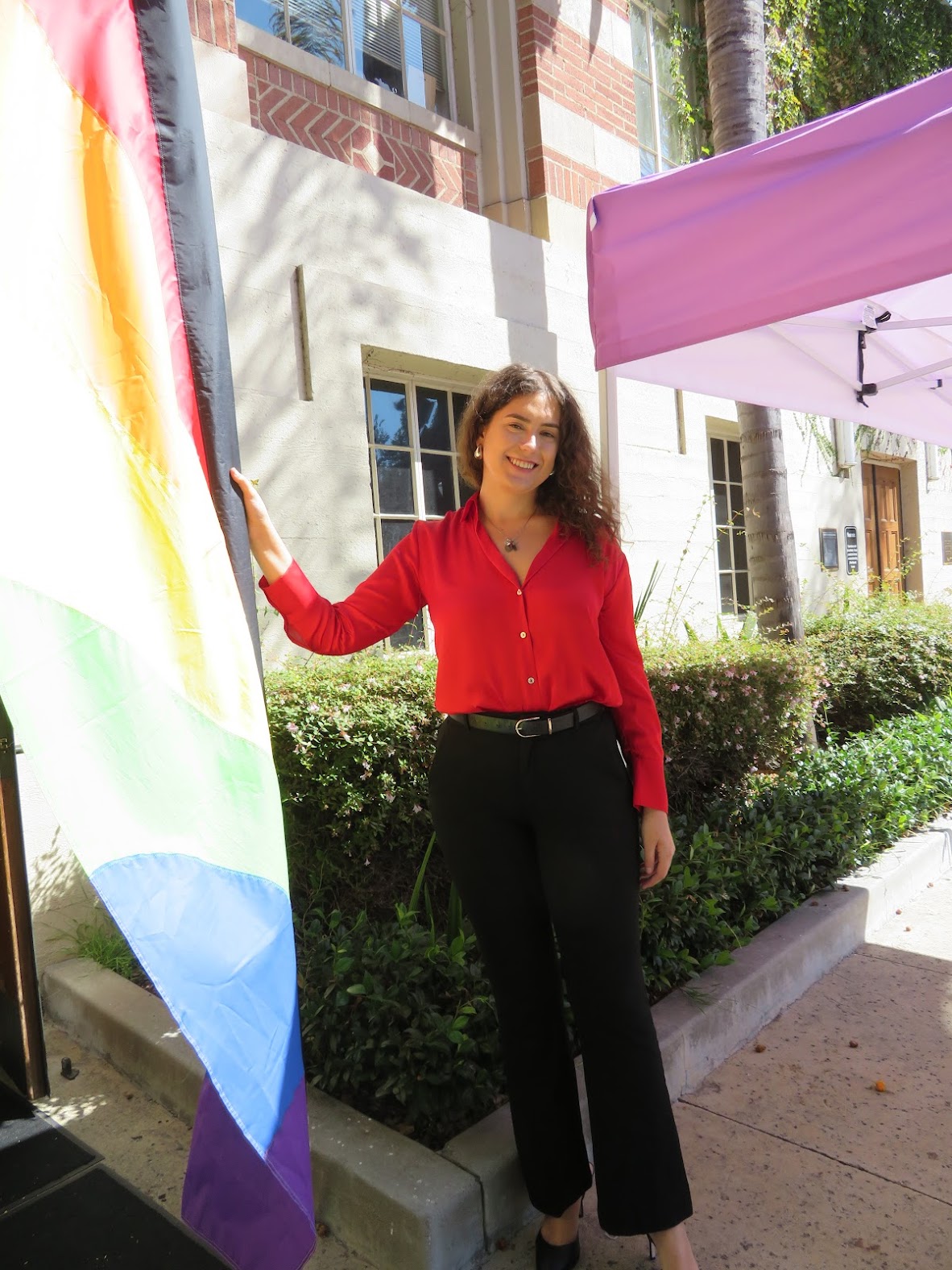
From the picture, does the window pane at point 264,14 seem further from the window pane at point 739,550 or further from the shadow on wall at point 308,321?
the window pane at point 739,550

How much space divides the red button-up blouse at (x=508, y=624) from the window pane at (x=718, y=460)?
7.19 meters

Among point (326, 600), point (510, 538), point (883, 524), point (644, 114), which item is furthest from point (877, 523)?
point (326, 600)

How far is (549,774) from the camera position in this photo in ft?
6.90

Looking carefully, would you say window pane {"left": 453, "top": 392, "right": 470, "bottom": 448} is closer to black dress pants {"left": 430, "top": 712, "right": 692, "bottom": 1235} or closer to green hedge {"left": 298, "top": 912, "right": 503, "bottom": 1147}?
green hedge {"left": 298, "top": 912, "right": 503, "bottom": 1147}

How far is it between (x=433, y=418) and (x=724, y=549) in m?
3.82

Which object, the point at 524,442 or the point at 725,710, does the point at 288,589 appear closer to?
the point at 524,442

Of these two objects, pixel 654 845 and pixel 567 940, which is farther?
pixel 654 845

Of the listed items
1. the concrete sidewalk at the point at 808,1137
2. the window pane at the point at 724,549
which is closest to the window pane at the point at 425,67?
the window pane at the point at 724,549

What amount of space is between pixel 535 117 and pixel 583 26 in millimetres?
1122

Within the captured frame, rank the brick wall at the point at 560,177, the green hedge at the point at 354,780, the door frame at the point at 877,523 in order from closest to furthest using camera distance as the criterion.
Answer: the green hedge at the point at 354,780 < the brick wall at the point at 560,177 < the door frame at the point at 877,523

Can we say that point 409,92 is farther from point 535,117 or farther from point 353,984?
point 353,984

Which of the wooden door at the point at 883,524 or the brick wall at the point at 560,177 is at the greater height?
the brick wall at the point at 560,177

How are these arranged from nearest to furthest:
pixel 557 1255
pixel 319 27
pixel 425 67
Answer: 1. pixel 557 1255
2. pixel 319 27
3. pixel 425 67

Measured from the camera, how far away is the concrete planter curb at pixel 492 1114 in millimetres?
2242
